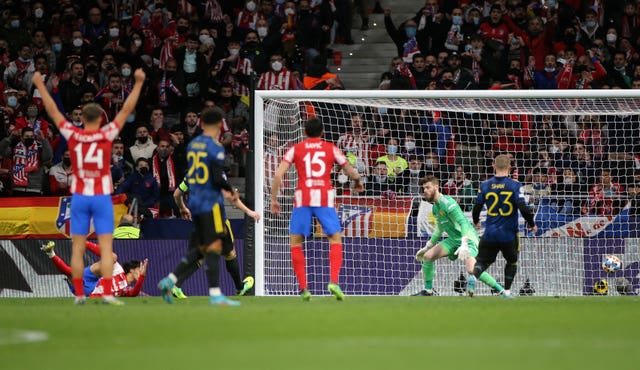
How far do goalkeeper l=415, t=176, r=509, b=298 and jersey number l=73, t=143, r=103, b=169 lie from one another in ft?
17.6

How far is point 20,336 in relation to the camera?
7535mm

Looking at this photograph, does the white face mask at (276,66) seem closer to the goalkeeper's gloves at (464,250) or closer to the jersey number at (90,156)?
the goalkeeper's gloves at (464,250)

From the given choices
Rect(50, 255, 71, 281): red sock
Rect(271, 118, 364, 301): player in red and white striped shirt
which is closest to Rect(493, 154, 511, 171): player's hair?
Rect(271, 118, 364, 301): player in red and white striped shirt

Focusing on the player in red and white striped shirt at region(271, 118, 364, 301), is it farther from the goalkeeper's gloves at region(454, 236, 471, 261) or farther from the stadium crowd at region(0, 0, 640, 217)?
the stadium crowd at region(0, 0, 640, 217)

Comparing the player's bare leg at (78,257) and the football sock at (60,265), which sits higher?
the player's bare leg at (78,257)

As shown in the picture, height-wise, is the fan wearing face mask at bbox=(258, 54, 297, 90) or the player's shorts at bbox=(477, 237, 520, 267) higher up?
the fan wearing face mask at bbox=(258, 54, 297, 90)

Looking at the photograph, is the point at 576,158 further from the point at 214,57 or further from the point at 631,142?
the point at 214,57

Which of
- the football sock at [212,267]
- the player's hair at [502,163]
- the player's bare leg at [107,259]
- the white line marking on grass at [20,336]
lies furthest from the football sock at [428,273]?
the white line marking on grass at [20,336]

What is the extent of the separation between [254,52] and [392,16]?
12.7ft

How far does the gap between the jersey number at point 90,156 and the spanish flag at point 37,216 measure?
725cm

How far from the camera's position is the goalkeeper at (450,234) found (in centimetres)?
1401

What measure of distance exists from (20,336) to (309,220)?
4.83 meters

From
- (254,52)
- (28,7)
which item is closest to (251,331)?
(254,52)

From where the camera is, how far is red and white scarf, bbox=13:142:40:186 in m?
20.0
